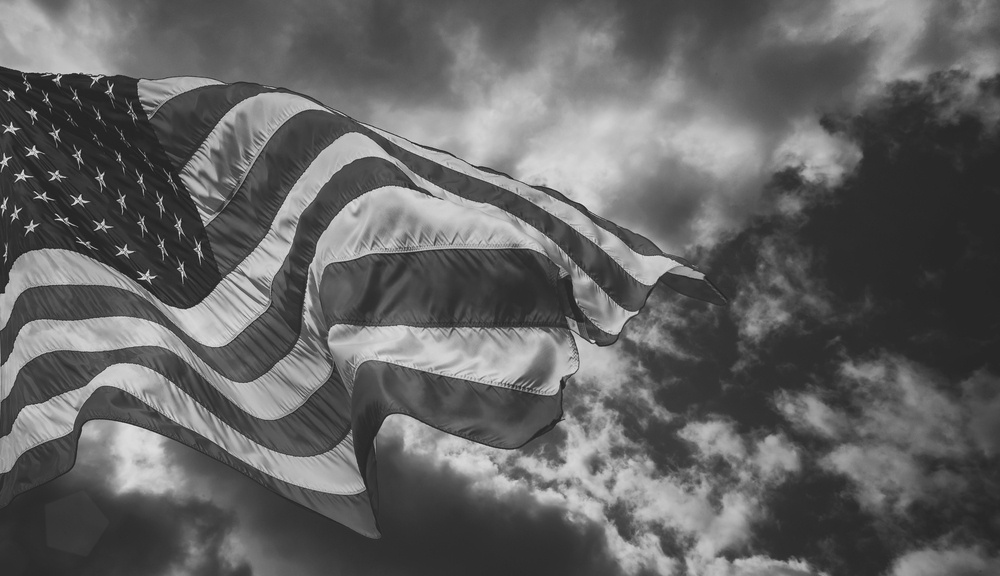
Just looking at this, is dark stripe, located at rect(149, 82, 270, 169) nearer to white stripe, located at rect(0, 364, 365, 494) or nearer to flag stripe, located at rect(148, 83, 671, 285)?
flag stripe, located at rect(148, 83, 671, 285)

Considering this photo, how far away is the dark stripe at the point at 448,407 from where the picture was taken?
8.42 m

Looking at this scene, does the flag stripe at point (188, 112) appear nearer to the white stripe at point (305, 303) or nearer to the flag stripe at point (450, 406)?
the white stripe at point (305, 303)

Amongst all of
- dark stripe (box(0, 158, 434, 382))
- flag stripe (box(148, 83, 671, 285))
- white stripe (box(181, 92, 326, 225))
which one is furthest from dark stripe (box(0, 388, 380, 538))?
flag stripe (box(148, 83, 671, 285))

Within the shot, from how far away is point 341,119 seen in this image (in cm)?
1162

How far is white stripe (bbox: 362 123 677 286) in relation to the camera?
42.8 feet

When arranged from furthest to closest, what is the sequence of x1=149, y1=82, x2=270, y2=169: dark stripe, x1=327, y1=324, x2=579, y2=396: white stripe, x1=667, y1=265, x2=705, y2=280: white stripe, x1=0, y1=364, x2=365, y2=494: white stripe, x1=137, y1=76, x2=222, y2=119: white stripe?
x1=667, y1=265, x2=705, y2=280: white stripe → x1=137, y1=76, x2=222, y2=119: white stripe → x1=149, y1=82, x2=270, y2=169: dark stripe → x1=0, y1=364, x2=365, y2=494: white stripe → x1=327, y1=324, x2=579, y2=396: white stripe

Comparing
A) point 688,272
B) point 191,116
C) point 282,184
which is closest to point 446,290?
point 282,184

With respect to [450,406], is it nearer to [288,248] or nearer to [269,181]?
[288,248]

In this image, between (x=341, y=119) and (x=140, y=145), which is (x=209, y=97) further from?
(x=341, y=119)

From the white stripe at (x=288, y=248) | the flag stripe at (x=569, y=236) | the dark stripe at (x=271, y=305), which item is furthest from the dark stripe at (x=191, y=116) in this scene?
the flag stripe at (x=569, y=236)

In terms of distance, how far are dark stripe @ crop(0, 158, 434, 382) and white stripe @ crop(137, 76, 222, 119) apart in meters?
2.88

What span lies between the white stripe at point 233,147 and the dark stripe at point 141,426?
3.46 m

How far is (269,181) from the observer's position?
37.1 feet

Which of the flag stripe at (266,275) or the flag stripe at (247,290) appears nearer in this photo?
the flag stripe at (247,290)
